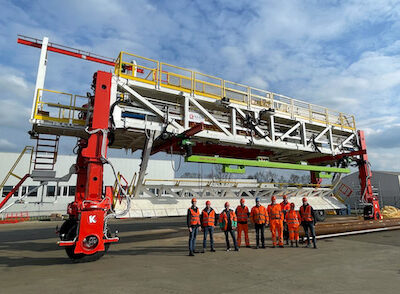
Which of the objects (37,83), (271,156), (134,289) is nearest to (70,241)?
(134,289)

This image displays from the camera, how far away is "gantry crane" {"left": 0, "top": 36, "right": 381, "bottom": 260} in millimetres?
7435

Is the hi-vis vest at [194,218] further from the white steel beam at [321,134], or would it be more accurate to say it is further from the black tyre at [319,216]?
the black tyre at [319,216]

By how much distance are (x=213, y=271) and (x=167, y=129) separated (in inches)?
216

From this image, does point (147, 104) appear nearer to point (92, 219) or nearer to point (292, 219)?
point (92, 219)

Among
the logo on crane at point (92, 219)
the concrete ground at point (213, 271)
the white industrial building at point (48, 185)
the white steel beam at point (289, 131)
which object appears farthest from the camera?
the white industrial building at point (48, 185)

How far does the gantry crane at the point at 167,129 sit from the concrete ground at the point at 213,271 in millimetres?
989

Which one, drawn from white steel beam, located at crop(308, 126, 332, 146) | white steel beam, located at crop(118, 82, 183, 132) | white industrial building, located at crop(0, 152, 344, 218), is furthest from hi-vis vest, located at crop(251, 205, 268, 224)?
white steel beam, located at crop(308, 126, 332, 146)

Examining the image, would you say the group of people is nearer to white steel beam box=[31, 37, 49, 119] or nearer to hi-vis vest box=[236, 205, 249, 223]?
hi-vis vest box=[236, 205, 249, 223]

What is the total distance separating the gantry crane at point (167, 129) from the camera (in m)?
7.44

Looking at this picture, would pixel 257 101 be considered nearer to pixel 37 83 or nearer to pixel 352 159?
pixel 352 159

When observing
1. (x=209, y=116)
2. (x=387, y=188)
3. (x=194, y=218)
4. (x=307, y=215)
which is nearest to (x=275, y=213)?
(x=307, y=215)

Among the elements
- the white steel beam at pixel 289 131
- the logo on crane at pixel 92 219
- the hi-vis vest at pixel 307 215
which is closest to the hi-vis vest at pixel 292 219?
the hi-vis vest at pixel 307 215

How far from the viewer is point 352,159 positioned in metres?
15.0

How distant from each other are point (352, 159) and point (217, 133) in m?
9.58
